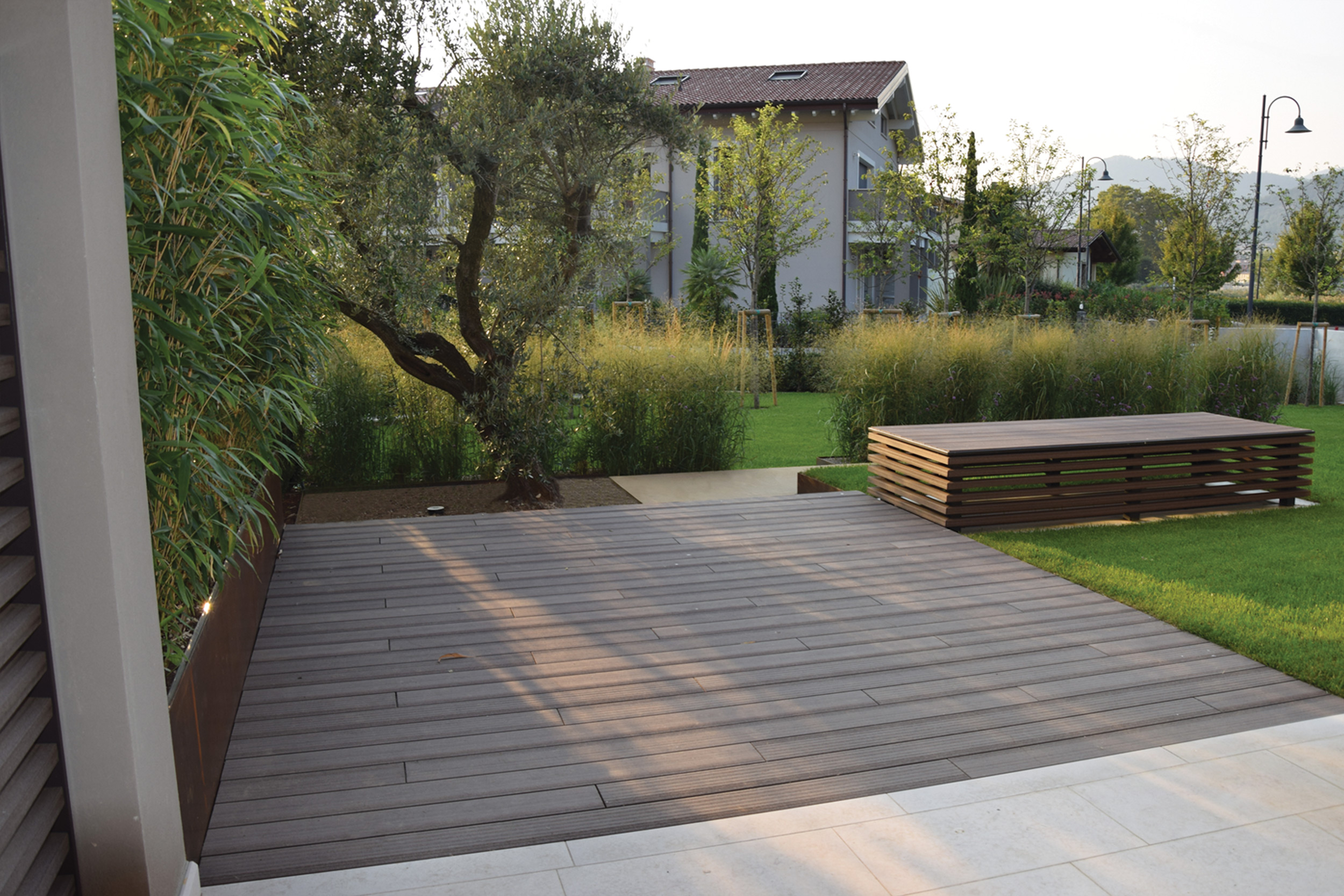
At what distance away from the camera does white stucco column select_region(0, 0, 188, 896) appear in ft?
5.21

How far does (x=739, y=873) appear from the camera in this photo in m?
2.25

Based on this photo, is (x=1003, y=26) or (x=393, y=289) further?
(x=1003, y=26)

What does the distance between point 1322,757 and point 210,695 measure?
10.5 feet

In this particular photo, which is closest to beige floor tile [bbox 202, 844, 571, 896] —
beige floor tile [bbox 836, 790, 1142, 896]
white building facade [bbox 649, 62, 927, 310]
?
beige floor tile [bbox 836, 790, 1142, 896]

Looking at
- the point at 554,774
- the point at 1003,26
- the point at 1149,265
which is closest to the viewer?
the point at 554,774

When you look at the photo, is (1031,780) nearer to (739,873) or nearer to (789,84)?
(739,873)

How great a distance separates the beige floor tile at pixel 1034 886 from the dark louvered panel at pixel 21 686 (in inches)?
69.3

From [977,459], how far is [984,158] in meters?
13.8

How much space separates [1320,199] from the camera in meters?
18.7

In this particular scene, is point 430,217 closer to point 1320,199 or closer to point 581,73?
point 581,73

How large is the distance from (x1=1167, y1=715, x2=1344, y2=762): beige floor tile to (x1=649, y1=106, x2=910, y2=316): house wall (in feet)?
56.8

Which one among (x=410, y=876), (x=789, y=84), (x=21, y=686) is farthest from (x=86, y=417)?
(x=789, y=84)

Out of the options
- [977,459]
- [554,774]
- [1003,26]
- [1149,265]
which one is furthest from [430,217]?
[1149,265]

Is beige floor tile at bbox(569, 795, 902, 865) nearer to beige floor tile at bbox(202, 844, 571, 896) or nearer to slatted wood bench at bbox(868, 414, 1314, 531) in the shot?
beige floor tile at bbox(202, 844, 571, 896)
